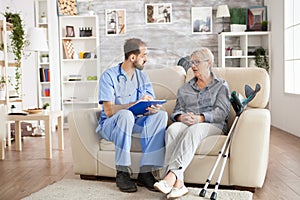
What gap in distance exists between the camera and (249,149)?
301 cm

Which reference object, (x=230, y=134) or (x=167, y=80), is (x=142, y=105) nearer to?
(x=167, y=80)

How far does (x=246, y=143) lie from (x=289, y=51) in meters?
3.50

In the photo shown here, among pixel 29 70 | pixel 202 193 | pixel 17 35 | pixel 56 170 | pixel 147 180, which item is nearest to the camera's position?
pixel 202 193

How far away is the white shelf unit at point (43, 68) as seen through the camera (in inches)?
277

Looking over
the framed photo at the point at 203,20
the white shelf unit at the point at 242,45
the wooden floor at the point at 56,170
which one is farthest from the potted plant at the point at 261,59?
the wooden floor at the point at 56,170

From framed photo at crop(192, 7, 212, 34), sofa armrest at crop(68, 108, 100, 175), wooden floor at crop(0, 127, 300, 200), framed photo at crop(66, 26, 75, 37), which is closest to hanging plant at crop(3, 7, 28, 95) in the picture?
wooden floor at crop(0, 127, 300, 200)

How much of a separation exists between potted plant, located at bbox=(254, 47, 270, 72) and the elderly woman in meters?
3.75

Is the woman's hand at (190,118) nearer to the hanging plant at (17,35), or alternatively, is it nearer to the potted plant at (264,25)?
the hanging plant at (17,35)

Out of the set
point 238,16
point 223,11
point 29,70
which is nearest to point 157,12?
point 223,11

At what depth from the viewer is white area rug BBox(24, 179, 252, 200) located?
114 inches

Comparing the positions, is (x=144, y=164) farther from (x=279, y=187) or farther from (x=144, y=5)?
(x=144, y=5)

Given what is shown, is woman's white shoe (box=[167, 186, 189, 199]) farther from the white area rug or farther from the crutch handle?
the crutch handle

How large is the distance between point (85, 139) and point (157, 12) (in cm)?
428

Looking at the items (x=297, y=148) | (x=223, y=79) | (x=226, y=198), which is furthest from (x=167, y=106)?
(x=297, y=148)
